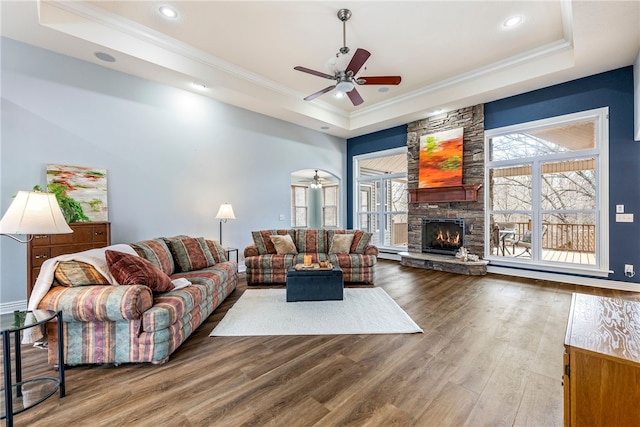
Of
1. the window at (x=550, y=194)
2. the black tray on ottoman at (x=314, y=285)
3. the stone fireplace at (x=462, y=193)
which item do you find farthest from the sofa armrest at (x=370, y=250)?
the window at (x=550, y=194)

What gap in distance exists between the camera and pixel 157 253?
10.9 feet

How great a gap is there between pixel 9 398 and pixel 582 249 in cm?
691

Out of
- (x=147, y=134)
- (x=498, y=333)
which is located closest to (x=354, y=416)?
(x=498, y=333)

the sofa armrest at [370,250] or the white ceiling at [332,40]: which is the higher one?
the white ceiling at [332,40]

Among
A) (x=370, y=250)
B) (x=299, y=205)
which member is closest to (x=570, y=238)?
(x=370, y=250)

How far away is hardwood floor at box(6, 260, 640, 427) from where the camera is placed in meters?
1.64

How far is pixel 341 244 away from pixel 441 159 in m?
3.05

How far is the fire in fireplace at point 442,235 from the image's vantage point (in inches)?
228

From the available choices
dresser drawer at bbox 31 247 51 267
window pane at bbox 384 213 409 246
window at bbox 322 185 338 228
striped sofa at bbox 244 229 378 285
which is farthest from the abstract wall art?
window at bbox 322 185 338 228

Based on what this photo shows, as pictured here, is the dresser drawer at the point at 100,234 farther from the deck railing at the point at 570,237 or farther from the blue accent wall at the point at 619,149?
the blue accent wall at the point at 619,149

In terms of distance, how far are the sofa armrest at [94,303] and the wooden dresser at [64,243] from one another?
1428mm

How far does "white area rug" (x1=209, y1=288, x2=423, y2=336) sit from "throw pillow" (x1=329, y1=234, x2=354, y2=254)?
1146 millimetres

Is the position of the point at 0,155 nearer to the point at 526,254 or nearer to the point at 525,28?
the point at 525,28

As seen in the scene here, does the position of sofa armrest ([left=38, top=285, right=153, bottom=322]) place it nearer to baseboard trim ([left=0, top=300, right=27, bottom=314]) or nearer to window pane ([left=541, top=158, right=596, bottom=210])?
baseboard trim ([left=0, top=300, right=27, bottom=314])
